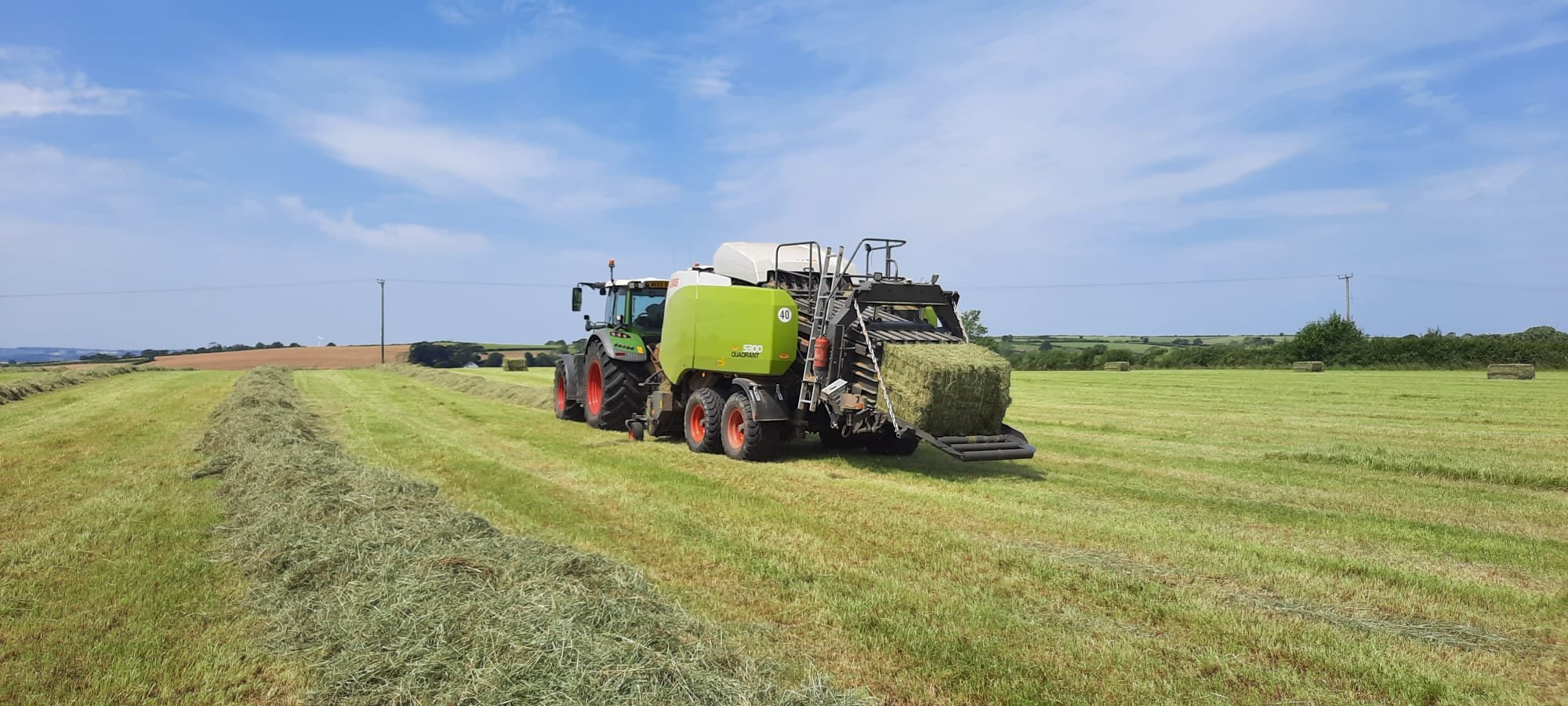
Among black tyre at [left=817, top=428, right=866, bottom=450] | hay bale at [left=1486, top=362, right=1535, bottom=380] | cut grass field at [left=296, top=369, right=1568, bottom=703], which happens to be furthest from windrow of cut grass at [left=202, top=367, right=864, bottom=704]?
hay bale at [left=1486, top=362, right=1535, bottom=380]

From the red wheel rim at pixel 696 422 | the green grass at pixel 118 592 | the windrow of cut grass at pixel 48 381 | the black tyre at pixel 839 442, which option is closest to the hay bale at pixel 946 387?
the black tyre at pixel 839 442

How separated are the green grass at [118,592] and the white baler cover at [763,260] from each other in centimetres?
589

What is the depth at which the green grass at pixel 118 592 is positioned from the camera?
11.4 feet

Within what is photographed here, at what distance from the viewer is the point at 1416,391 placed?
21234 mm

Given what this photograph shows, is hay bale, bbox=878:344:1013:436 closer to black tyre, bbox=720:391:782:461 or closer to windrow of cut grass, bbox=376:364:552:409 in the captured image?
black tyre, bbox=720:391:782:461

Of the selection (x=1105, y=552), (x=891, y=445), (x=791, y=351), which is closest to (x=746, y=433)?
(x=791, y=351)

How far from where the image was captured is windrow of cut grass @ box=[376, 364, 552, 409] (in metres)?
18.7

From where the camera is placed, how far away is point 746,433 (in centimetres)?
966

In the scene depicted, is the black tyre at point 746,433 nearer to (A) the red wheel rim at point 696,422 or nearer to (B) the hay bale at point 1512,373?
(A) the red wheel rim at point 696,422

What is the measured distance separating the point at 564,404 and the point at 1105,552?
11.0m

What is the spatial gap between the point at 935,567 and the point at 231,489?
585 cm

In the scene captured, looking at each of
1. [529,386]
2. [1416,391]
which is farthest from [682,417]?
[1416,391]

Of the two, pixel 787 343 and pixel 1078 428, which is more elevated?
pixel 787 343

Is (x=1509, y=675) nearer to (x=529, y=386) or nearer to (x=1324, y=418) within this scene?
(x=1324, y=418)
